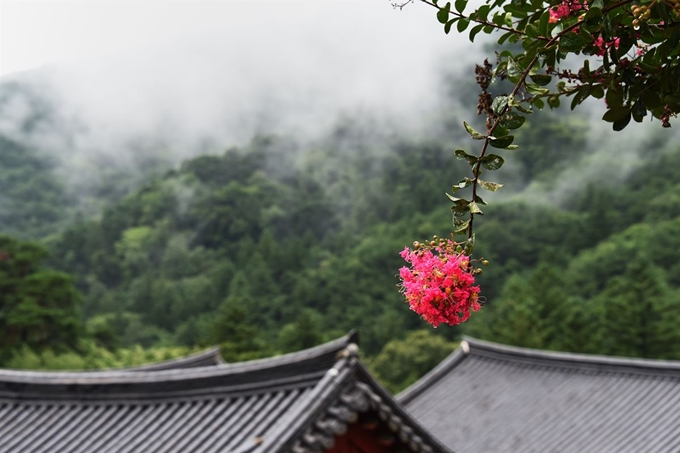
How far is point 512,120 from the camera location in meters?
1.85

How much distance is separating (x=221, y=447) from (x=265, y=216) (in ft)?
162

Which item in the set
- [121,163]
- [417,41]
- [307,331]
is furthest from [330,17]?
[307,331]

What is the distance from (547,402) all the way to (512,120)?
918cm

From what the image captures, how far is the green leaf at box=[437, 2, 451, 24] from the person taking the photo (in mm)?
1983

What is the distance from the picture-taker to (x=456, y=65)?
3056 inches

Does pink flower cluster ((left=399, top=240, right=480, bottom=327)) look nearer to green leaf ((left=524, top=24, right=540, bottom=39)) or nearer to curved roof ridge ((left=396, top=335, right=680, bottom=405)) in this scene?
green leaf ((left=524, top=24, right=540, bottom=39))

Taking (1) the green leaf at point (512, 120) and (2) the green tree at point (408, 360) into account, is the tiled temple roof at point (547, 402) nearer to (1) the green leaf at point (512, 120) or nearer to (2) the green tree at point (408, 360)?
(1) the green leaf at point (512, 120)

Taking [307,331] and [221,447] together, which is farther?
[307,331]

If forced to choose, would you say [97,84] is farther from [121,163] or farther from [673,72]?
[673,72]

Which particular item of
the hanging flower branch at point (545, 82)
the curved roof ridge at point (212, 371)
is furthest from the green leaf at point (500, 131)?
the curved roof ridge at point (212, 371)

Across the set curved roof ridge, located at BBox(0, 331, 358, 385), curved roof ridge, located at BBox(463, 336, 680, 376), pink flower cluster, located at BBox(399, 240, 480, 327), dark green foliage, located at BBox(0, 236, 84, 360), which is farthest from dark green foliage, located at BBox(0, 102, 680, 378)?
pink flower cluster, located at BBox(399, 240, 480, 327)

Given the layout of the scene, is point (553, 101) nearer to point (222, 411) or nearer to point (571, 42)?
point (571, 42)

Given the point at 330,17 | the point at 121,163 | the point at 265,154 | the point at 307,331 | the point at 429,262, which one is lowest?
the point at 429,262

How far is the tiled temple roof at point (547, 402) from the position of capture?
29.3ft
